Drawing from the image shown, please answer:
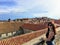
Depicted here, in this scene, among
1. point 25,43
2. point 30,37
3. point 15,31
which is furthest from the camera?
point 15,31

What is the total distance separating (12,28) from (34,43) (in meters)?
36.2

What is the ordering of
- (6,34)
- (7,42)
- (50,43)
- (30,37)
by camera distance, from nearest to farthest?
(50,43), (7,42), (30,37), (6,34)

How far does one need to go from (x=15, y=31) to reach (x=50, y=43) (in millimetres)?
40680

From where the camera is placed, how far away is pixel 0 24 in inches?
1809

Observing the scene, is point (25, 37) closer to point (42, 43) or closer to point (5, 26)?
point (42, 43)

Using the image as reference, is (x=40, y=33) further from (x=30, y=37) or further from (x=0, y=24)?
(x=0, y=24)

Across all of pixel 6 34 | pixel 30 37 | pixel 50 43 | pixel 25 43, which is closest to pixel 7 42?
pixel 50 43

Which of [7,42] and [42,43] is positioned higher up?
[7,42]

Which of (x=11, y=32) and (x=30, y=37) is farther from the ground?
(x=30, y=37)

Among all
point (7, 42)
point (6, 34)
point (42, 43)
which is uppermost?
point (7, 42)

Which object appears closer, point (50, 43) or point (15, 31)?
point (50, 43)

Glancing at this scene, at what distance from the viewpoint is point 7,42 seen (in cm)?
881

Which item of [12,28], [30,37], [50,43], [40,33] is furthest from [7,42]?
[12,28]

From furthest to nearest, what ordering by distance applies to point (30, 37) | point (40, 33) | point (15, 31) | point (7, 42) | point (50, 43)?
point (15, 31) → point (40, 33) → point (30, 37) → point (7, 42) → point (50, 43)
